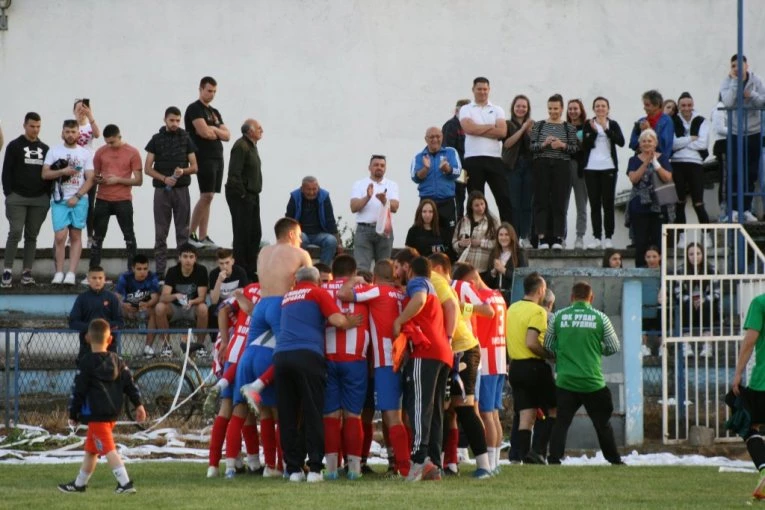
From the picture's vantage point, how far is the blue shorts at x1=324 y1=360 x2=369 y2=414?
13844 mm

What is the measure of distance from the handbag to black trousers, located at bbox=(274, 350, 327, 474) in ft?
28.3

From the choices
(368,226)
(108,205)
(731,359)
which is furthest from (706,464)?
(108,205)

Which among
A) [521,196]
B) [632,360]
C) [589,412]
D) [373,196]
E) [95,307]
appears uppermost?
[521,196]

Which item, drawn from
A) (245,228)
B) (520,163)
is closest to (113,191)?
(245,228)

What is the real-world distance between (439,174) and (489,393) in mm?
6264

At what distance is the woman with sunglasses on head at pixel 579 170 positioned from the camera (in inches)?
850

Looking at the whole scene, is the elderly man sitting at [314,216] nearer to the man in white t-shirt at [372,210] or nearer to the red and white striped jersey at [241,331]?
the man in white t-shirt at [372,210]

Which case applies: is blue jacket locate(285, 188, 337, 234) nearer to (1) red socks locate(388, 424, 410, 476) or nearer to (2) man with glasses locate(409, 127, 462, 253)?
(2) man with glasses locate(409, 127, 462, 253)

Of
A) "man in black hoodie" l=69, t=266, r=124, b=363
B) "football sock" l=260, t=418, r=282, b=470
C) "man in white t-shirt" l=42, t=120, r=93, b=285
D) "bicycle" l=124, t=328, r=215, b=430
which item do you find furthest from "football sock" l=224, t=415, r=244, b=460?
"man in white t-shirt" l=42, t=120, r=93, b=285

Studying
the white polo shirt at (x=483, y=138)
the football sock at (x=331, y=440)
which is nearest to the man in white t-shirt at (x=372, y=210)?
the white polo shirt at (x=483, y=138)

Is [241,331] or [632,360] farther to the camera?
[632,360]

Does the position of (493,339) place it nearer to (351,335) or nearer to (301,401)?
(351,335)

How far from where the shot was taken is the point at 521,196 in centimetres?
2197

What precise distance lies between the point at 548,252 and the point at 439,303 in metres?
7.79
